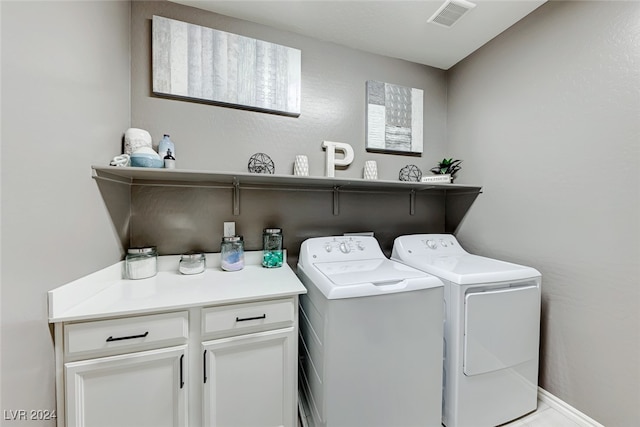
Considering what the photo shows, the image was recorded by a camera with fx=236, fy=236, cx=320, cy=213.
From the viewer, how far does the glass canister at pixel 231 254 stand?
62.9 inches

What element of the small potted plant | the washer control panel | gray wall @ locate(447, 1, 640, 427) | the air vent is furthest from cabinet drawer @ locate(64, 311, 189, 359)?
the air vent

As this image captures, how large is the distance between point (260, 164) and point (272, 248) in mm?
629

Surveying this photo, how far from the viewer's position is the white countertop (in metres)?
0.96

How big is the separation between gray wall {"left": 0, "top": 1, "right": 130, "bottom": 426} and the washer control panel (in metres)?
1.16

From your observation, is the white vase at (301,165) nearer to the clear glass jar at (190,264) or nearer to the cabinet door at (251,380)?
the clear glass jar at (190,264)

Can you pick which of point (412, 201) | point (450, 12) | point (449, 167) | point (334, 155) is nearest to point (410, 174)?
point (412, 201)

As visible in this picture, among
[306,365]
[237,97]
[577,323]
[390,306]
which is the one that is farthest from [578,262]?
[237,97]

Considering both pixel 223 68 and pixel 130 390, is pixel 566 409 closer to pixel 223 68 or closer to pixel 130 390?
pixel 130 390

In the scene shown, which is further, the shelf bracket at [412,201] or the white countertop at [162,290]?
the shelf bracket at [412,201]

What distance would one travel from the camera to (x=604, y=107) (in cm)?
132

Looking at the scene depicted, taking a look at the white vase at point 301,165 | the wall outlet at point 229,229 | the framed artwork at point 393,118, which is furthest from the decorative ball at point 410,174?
the wall outlet at point 229,229

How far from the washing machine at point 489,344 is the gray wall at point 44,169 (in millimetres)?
1830

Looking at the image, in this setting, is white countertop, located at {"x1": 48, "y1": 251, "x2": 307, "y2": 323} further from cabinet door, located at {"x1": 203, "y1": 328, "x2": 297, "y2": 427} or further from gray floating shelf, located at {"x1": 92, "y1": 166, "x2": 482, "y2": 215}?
gray floating shelf, located at {"x1": 92, "y1": 166, "x2": 482, "y2": 215}

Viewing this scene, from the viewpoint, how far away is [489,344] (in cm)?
133
